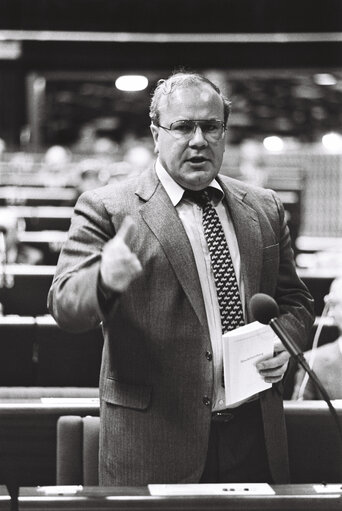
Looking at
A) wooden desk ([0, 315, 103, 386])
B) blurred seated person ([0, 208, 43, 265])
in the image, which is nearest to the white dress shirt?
wooden desk ([0, 315, 103, 386])

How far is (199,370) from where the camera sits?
1543 mm

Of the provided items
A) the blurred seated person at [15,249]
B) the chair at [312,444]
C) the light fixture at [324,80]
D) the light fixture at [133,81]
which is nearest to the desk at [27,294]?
the blurred seated person at [15,249]

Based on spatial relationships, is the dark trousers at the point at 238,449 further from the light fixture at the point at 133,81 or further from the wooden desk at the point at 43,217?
the light fixture at the point at 133,81

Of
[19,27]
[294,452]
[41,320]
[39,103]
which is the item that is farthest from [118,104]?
[294,452]

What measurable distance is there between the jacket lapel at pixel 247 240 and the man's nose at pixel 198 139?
16 cm

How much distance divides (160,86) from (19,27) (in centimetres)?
877

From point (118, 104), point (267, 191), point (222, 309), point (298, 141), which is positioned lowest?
point (222, 309)

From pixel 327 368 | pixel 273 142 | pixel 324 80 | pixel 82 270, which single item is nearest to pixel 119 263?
pixel 82 270

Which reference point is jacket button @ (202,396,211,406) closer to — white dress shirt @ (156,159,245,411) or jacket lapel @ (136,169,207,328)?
white dress shirt @ (156,159,245,411)

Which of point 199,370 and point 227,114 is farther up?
point 227,114

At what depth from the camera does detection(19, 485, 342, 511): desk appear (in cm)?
111

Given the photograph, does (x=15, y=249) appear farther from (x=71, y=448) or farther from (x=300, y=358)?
(x=300, y=358)

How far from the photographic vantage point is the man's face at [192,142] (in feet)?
5.17

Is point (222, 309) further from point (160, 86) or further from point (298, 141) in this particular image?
point (298, 141)
